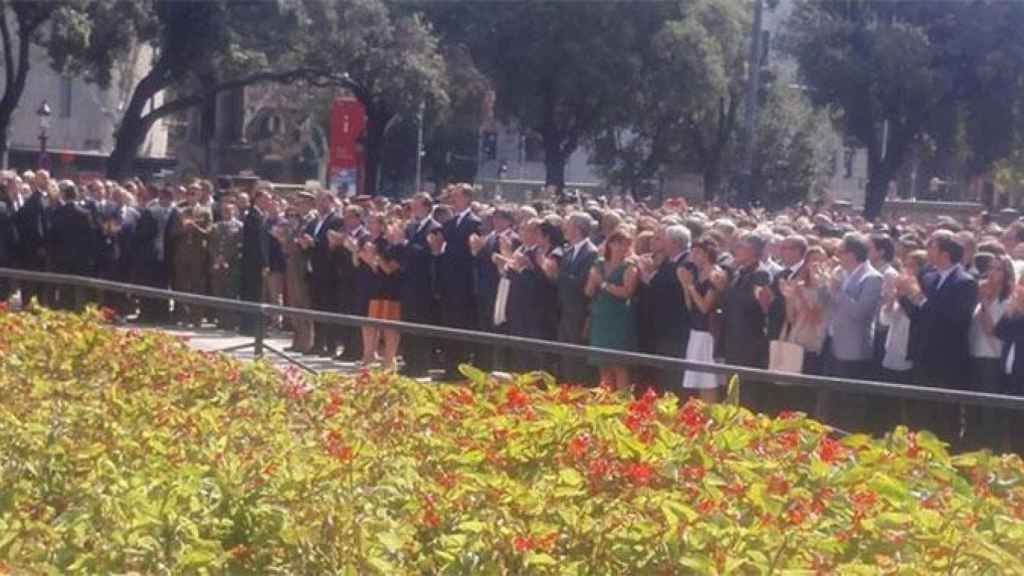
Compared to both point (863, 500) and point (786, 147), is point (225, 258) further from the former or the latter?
point (786, 147)

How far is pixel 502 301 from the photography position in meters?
17.2

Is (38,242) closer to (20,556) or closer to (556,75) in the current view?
(20,556)

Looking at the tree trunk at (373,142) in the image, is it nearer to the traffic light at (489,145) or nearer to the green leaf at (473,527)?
the traffic light at (489,145)

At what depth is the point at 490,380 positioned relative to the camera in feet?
27.4

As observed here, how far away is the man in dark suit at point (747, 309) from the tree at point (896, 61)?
123 feet

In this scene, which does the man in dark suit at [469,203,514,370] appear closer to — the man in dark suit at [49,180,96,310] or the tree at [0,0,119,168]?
the man in dark suit at [49,180,96,310]

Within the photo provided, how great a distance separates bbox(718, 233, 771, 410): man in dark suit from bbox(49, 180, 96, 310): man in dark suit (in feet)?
38.0

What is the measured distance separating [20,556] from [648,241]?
10077 mm

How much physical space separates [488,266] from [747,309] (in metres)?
4.31

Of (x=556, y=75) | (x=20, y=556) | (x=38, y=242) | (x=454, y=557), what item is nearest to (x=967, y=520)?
(x=454, y=557)

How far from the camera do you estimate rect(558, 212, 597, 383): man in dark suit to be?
51.5 feet

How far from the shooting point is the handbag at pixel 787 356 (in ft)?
45.9

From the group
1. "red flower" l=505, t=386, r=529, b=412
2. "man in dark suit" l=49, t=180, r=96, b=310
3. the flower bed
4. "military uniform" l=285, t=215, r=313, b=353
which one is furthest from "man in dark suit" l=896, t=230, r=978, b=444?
"man in dark suit" l=49, t=180, r=96, b=310

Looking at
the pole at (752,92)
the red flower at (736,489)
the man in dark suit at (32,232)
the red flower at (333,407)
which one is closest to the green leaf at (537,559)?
the red flower at (736,489)
